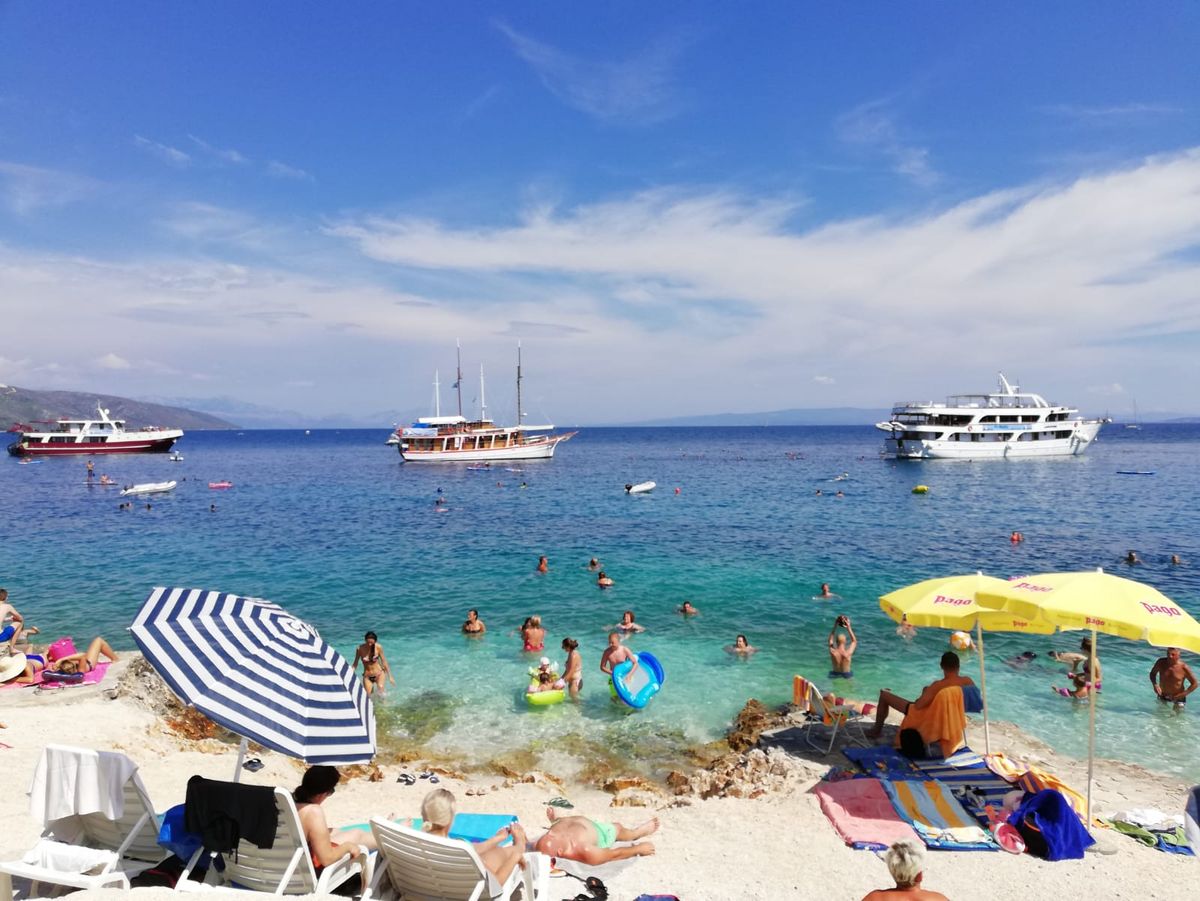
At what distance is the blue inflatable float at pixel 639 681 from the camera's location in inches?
490

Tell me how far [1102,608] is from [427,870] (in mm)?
7172

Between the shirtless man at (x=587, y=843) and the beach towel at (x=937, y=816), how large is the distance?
2.98 m

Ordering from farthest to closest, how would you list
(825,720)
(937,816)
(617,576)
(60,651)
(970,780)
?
(617,576) < (60,651) < (825,720) < (970,780) < (937,816)

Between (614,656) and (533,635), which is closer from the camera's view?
(614,656)

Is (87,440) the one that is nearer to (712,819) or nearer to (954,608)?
(712,819)

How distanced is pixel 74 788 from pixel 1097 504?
49.4m

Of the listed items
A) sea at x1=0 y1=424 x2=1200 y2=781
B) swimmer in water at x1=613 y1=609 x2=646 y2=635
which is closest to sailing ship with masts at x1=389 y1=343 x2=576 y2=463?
sea at x1=0 y1=424 x2=1200 y2=781

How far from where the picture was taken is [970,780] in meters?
8.59

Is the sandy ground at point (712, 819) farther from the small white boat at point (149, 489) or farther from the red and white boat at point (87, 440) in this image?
the red and white boat at point (87, 440)

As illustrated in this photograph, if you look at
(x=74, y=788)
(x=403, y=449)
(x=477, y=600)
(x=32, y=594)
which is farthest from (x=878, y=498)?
(x=403, y=449)

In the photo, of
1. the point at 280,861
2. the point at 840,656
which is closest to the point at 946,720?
the point at 840,656

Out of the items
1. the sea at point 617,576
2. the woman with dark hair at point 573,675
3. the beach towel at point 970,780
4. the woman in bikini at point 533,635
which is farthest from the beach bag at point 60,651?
the beach towel at point 970,780

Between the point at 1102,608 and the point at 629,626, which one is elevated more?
the point at 1102,608

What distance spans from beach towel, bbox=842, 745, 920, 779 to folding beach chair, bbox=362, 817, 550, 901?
5555 millimetres
